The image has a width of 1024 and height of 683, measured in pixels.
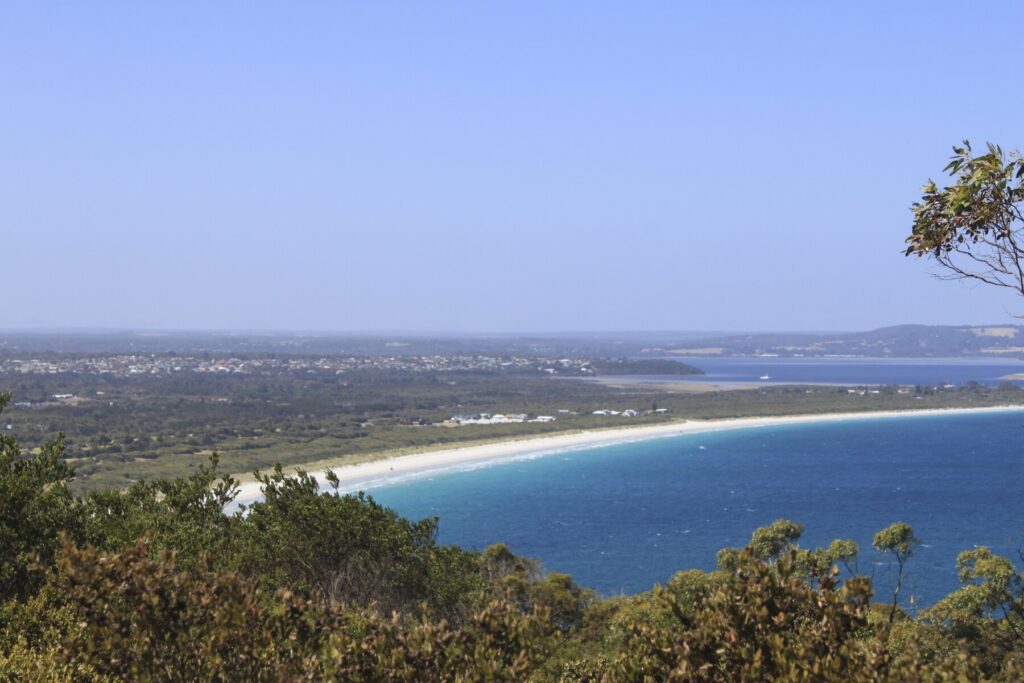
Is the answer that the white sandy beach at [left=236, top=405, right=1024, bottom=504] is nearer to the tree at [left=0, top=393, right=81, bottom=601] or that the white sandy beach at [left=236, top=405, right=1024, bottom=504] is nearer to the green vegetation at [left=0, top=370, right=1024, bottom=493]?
the green vegetation at [left=0, top=370, right=1024, bottom=493]

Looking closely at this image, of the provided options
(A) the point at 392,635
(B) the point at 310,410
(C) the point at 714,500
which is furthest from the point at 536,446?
(A) the point at 392,635

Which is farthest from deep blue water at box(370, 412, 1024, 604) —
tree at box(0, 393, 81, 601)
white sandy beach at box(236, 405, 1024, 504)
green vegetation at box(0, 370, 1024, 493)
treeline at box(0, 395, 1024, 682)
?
treeline at box(0, 395, 1024, 682)

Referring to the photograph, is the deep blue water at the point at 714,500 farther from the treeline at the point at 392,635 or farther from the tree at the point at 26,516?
the treeline at the point at 392,635

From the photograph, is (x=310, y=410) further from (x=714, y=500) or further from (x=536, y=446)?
(x=714, y=500)

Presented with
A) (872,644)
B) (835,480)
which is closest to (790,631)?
(872,644)

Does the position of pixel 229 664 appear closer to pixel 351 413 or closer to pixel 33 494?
pixel 33 494

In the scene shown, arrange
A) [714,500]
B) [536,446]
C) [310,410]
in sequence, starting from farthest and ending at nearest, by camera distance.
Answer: [310,410] < [536,446] < [714,500]
